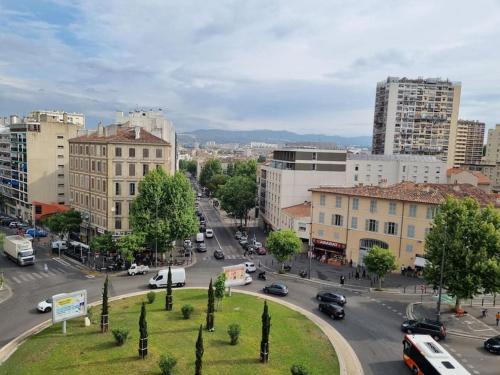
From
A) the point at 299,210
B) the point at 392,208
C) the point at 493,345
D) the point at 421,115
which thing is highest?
the point at 421,115

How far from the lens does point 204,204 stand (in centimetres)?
14612

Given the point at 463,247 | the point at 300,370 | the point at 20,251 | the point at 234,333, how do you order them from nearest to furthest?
the point at 300,370 < the point at 234,333 < the point at 463,247 < the point at 20,251

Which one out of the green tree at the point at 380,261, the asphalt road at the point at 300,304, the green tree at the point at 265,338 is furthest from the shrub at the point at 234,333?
the green tree at the point at 380,261

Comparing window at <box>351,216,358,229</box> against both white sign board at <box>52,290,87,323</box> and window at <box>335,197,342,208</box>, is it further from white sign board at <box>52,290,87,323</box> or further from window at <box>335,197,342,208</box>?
white sign board at <box>52,290,87,323</box>

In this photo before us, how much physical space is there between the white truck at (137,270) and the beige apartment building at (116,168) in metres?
13.6

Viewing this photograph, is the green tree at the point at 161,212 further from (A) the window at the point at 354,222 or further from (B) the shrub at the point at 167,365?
(B) the shrub at the point at 167,365

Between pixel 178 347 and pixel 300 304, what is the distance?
16.9 meters

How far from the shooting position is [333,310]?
1549 inches

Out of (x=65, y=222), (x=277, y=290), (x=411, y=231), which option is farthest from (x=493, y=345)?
(x=65, y=222)

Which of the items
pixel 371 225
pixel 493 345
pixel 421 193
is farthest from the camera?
pixel 371 225

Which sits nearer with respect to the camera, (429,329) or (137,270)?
(429,329)

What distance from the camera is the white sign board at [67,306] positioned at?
32.7 metres

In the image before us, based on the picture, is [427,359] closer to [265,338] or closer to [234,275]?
[265,338]

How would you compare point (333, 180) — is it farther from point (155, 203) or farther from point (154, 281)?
point (154, 281)
